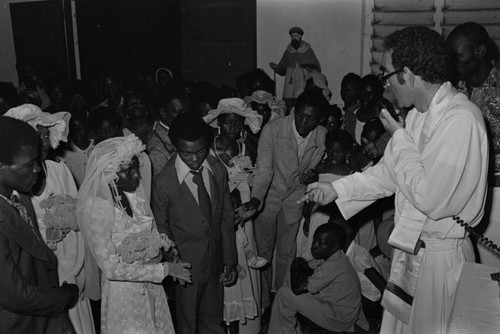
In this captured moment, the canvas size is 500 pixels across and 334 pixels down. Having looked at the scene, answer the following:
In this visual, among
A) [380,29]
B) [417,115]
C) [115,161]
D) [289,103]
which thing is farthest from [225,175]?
[380,29]

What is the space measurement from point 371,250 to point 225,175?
74.5 inches

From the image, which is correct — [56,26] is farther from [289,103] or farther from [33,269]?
[33,269]

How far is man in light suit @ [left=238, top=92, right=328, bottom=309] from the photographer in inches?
192

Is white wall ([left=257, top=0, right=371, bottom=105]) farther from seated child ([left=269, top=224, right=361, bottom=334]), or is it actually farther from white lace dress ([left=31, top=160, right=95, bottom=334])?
white lace dress ([left=31, top=160, right=95, bottom=334])

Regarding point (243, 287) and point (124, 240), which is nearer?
point (124, 240)

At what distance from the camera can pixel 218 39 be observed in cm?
1051

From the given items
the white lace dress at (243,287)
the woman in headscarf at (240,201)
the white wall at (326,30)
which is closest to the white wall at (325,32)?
the white wall at (326,30)

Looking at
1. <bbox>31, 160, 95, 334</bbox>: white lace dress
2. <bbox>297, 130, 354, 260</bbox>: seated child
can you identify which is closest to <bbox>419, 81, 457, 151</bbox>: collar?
<bbox>297, 130, 354, 260</bbox>: seated child

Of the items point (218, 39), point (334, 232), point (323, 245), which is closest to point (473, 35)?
point (334, 232)

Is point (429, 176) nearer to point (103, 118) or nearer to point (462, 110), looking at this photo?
point (462, 110)

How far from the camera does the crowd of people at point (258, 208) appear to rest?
263 cm

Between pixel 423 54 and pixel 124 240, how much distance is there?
6.43ft

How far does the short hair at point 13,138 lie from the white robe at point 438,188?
179cm

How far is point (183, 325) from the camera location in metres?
4.00
